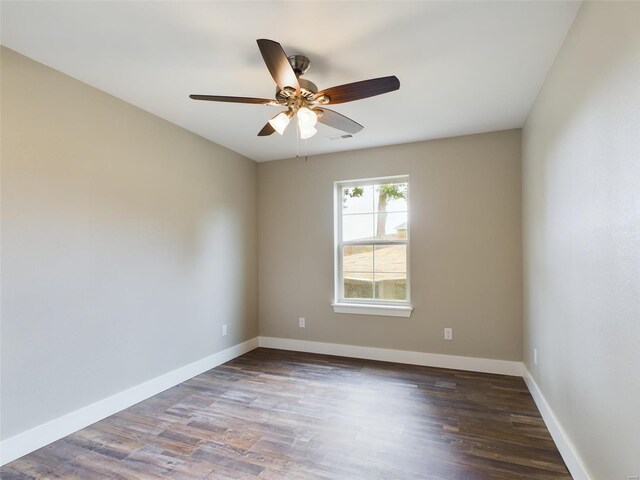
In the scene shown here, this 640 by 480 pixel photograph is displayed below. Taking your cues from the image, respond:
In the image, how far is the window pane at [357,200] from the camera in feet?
13.5

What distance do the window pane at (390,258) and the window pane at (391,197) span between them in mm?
449

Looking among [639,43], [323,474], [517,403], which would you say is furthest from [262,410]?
[639,43]

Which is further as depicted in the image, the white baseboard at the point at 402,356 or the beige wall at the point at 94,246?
the white baseboard at the point at 402,356

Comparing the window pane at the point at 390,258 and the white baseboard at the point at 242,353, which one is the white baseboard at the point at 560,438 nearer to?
the white baseboard at the point at 242,353

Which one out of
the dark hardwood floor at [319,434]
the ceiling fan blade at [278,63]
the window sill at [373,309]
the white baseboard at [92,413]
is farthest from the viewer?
the window sill at [373,309]

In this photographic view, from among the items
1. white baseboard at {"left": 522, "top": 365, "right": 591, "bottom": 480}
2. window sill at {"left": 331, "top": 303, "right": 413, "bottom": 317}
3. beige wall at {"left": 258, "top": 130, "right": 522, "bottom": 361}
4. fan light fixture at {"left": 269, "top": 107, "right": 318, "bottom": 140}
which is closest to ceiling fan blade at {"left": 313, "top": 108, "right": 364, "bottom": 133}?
fan light fixture at {"left": 269, "top": 107, "right": 318, "bottom": 140}

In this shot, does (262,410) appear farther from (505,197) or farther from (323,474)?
(505,197)

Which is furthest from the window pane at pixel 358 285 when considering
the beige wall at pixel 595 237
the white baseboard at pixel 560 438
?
the beige wall at pixel 595 237

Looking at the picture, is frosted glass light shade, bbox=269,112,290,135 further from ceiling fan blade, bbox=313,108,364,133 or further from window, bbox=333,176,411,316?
window, bbox=333,176,411,316

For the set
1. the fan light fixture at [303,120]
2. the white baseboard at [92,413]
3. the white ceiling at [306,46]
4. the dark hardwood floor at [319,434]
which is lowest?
the dark hardwood floor at [319,434]

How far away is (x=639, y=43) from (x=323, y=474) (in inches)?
93.3

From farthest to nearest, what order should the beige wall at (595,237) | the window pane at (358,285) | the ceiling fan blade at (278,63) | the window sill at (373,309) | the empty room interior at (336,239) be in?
the window pane at (358,285), the window sill at (373,309), the empty room interior at (336,239), the ceiling fan blade at (278,63), the beige wall at (595,237)

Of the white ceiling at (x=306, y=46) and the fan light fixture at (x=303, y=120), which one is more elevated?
the white ceiling at (x=306, y=46)

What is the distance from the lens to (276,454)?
2.10 metres
